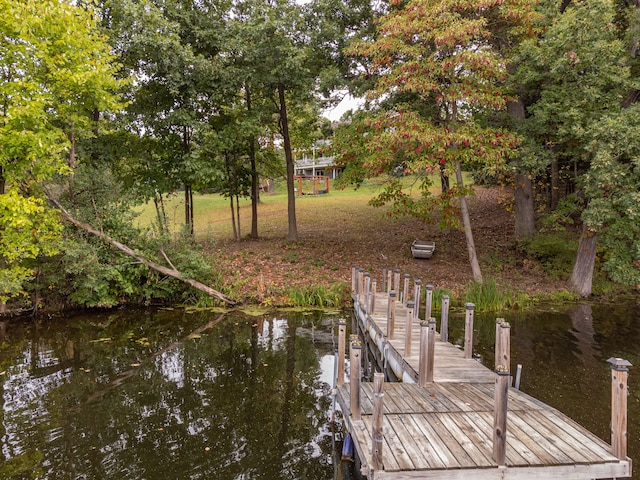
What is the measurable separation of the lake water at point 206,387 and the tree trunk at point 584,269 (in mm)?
1202

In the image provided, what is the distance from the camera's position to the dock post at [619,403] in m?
4.23

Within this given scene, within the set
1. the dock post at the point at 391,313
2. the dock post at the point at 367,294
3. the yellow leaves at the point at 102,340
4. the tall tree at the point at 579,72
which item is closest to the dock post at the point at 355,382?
the dock post at the point at 391,313

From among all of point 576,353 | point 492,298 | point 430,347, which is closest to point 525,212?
point 492,298

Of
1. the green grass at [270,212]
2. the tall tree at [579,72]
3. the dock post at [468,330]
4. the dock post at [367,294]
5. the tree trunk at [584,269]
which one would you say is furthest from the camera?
the green grass at [270,212]

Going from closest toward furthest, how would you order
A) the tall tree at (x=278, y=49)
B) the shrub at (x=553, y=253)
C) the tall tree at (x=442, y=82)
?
the tall tree at (x=442, y=82)
the tall tree at (x=278, y=49)
the shrub at (x=553, y=253)

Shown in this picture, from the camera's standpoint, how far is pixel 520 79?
1375 cm

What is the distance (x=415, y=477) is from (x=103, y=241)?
508 inches

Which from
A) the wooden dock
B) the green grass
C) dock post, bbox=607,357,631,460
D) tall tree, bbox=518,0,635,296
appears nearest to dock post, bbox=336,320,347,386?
the wooden dock

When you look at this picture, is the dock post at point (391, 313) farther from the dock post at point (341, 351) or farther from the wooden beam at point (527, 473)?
the wooden beam at point (527, 473)

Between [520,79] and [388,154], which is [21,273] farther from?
[520,79]

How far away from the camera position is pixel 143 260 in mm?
14094

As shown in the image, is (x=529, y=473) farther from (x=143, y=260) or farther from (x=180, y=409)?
(x=143, y=260)

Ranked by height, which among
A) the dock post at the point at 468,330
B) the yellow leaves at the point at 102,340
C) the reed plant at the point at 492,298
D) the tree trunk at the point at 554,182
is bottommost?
the yellow leaves at the point at 102,340

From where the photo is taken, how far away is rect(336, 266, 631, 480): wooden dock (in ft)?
14.4
